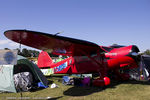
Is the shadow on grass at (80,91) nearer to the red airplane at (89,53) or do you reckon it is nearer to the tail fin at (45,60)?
the red airplane at (89,53)

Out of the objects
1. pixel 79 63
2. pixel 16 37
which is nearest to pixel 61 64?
pixel 79 63

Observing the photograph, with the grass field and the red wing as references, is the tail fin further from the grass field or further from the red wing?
the grass field

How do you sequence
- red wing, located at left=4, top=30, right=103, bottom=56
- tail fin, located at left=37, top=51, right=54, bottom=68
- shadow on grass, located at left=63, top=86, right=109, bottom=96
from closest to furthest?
1. red wing, located at left=4, top=30, right=103, bottom=56
2. shadow on grass, located at left=63, top=86, right=109, bottom=96
3. tail fin, located at left=37, top=51, right=54, bottom=68

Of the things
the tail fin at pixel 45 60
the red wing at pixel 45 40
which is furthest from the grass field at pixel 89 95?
the tail fin at pixel 45 60

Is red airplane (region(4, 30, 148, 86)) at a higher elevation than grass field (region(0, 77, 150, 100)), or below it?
higher

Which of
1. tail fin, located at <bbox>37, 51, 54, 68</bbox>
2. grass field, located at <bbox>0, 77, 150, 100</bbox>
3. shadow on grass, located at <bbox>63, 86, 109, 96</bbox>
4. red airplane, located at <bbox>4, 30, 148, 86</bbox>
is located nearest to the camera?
grass field, located at <bbox>0, 77, 150, 100</bbox>

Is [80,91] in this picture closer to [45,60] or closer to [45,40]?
[45,40]

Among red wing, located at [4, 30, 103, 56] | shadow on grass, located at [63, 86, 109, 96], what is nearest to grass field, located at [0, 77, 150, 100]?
shadow on grass, located at [63, 86, 109, 96]

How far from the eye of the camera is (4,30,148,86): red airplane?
19.7 ft

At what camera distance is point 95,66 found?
8266mm

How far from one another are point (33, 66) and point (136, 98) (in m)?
6.00

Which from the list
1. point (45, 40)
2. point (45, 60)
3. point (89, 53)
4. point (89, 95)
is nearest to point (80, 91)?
point (89, 95)

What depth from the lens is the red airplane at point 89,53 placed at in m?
6.02

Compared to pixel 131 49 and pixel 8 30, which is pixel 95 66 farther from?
pixel 8 30
